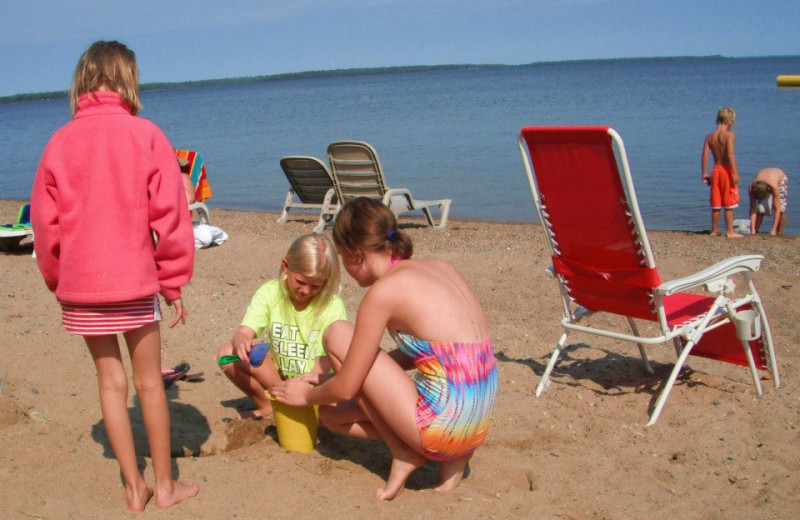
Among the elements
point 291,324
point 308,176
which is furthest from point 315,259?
point 308,176

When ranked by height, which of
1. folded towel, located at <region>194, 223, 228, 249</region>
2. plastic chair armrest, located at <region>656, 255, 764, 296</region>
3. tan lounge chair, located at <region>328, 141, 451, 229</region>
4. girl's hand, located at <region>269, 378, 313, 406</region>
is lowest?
folded towel, located at <region>194, 223, 228, 249</region>

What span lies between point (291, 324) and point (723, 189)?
26.8 ft

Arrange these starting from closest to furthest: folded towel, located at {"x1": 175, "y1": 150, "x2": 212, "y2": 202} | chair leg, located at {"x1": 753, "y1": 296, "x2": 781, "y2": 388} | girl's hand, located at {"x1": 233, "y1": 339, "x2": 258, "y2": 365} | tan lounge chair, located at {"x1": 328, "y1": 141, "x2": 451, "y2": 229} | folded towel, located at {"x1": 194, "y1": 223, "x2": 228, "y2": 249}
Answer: girl's hand, located at {"x1": 233, "y1": 339, "x2": 258, "y2": 365}, chair leg, located at {"x1": 753, "y1": 296, "x2": 781, "y2": 388}, folded towel, located at {"x1": 194, "y1": 223, "x2": 228, "y2": 249}, folded towel, located at {"x1": 175, "y1": 150, "x2": 212, "y2": 202}, tan lounge chair, located at {"x1": 328, "y1": 141, "x2": 451, "y2": 229}

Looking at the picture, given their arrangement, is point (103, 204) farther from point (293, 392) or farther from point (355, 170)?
point (355, 170)

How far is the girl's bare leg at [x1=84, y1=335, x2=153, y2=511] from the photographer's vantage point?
290cm

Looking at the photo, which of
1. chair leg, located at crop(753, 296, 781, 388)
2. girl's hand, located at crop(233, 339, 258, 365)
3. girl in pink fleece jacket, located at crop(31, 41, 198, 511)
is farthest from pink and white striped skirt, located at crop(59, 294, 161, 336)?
chair leg, located at crop(753, 296, 781, 388)

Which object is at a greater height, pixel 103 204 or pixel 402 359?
pixel 103 204

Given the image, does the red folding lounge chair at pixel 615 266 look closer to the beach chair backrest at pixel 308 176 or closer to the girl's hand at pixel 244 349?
the girl's hand at pixel 244 349

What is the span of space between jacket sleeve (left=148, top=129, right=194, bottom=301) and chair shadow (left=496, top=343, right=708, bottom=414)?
2.51 meters

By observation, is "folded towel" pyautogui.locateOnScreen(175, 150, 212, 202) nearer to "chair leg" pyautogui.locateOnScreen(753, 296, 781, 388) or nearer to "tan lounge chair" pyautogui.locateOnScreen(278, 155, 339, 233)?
"tan lounge chair" pyautogui.locateOnScreen(278, 155, 339, 233)

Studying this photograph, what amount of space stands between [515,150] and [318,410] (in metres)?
18.4

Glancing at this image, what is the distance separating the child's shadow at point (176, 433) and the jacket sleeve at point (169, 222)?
0.92m

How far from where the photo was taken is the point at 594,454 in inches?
146

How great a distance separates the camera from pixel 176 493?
3062 millimetres
